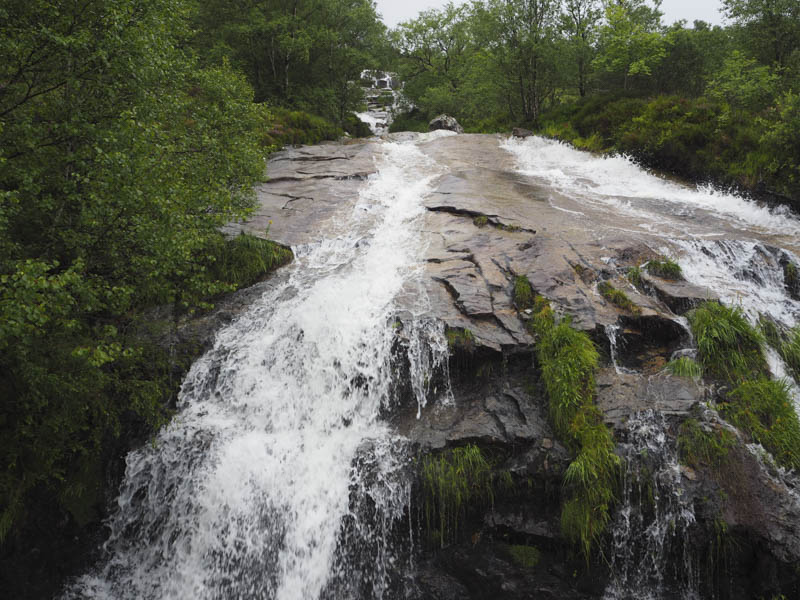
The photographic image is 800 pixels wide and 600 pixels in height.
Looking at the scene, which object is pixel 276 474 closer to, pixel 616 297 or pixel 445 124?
pixel 616 297

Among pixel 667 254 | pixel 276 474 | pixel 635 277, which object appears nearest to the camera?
pixel 276 474

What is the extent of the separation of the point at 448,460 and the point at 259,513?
9.32 feet

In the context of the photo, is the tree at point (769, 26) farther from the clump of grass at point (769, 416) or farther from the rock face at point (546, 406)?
the clump of grass at point (769, 416)

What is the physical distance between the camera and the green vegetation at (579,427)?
5.65m

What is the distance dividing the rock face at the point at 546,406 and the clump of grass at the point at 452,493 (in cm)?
12

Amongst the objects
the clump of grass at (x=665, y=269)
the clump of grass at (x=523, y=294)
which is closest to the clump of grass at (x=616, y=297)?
the clump of grass at (x=665, y=269)

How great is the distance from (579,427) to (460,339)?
2.21 meters

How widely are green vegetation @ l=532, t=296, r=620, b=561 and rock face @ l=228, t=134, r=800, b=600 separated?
0.17 m

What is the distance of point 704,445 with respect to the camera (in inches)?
225

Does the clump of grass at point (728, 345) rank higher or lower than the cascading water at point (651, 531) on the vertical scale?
higher

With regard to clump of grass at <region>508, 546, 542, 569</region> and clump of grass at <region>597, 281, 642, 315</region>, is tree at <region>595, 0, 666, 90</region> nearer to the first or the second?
clump of grass at <region>597, 281, 642, 315</region>

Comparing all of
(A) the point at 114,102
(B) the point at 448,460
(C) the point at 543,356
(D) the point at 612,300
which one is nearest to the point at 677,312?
(D) the point at 612,300

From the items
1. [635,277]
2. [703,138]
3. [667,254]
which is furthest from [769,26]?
[635,277]

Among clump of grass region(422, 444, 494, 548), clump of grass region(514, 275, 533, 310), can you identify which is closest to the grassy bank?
clump of grass region(514, 275, 533, 310)
